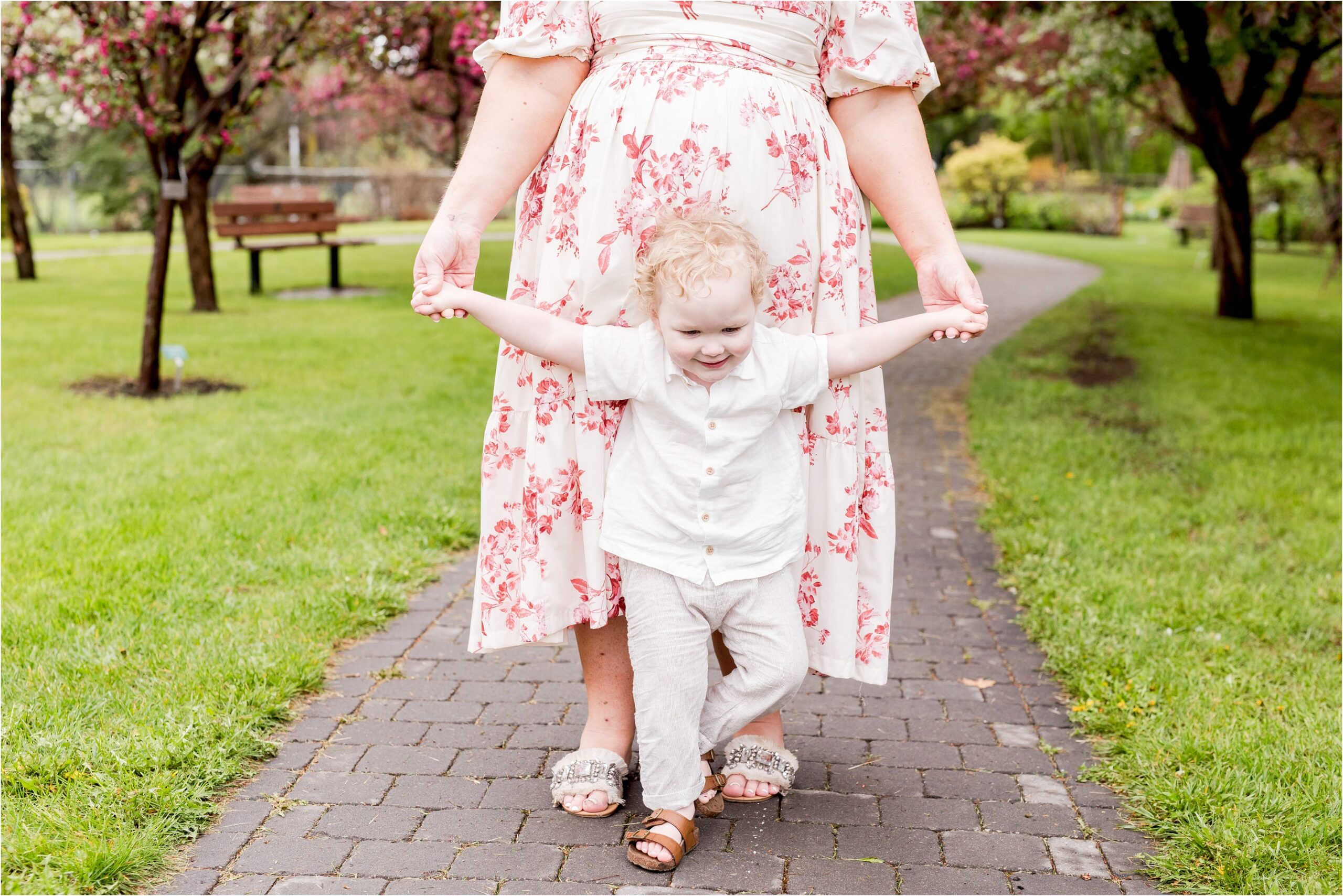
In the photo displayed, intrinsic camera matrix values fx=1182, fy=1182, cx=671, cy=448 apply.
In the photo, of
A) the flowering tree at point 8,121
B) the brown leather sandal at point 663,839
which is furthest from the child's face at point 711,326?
the flowering tree at point 8,121

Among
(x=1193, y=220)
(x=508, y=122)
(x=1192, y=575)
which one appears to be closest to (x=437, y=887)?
(x=508, y=122)

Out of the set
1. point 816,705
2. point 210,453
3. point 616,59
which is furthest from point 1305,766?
point 210,453

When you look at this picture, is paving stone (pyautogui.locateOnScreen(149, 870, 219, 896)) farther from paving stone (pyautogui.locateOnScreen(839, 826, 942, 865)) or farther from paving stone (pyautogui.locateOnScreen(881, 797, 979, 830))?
paving stone (pyautogui.locateOnScreen(881, 797, 979, 830))

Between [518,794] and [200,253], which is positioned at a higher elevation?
[200,253]

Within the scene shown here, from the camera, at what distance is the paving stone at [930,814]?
8.46 feet

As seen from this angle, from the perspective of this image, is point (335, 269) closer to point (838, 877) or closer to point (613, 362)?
point (613, 362)

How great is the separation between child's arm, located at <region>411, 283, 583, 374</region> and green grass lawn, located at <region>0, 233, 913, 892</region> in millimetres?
1194

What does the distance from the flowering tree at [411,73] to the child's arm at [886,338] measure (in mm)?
5807

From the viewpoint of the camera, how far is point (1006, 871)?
2.38m

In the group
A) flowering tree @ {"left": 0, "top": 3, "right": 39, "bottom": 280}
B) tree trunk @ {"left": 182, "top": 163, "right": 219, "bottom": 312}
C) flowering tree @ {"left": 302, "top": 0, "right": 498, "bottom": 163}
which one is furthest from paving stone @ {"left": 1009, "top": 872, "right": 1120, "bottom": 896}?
tree trunk @ {"left": 182, "top": 163, "right": 219, "bottom": 312}

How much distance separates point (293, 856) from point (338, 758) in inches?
17.9

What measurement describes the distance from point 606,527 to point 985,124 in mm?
48240

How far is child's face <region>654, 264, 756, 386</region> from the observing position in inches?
84.8

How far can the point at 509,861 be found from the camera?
2.37m
